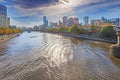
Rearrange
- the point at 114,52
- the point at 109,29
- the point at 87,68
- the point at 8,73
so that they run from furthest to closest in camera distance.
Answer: the point at 109,29 < the point at 114,52 < the point at 87,68 < the point at 8,73

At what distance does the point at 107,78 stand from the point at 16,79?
33.8 feet

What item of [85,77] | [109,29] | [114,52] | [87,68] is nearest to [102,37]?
[109,29]

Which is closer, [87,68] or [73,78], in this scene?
[73,78]

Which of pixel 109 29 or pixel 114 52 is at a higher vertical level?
pixel 109 29

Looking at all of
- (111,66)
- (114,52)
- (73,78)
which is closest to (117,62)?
(111,66)

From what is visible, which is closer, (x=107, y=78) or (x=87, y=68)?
(x=107, y=78)

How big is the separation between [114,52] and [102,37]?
3413cm

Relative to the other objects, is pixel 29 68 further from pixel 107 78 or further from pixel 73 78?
pixel 107 78

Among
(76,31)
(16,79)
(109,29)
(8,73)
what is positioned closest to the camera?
(16,79)

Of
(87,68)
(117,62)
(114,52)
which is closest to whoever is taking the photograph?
(87,68)

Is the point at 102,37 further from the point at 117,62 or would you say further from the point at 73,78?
the point at 73,78

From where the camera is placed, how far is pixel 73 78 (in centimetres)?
A: 2009

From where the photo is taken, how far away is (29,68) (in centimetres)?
2475

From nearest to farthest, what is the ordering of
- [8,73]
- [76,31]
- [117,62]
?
[8,73] → [117,62] → [76,31]
